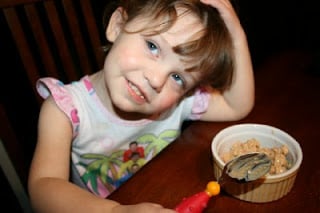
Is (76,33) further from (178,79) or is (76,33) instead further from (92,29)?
(178,79)

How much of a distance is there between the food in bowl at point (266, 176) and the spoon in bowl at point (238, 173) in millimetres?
17

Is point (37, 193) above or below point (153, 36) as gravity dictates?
below

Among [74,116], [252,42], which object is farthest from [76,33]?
[252,42]

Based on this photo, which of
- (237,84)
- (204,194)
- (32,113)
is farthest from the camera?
(32,113)

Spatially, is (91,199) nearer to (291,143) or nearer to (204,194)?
(204,194)

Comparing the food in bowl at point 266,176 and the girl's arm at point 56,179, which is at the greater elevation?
the girl's arm at point 56,179

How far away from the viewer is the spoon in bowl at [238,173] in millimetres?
505

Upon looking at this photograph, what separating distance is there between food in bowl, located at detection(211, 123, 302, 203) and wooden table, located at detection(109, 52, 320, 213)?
0.02 meters

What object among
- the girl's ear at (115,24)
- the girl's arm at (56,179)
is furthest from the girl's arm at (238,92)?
the girl's arm at (56,179)

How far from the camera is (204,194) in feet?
1.69

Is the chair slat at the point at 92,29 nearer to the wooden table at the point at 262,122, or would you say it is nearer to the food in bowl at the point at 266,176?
the wooden table at the point at 262,122

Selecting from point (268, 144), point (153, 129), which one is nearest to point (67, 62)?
point (153, 129)

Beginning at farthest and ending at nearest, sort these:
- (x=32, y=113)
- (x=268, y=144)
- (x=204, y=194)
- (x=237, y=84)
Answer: (x=32, y=113) < (x=237, y=84) < (x=268, y=144) < (x=204, y=194)

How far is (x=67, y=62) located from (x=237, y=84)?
462 millimetres
